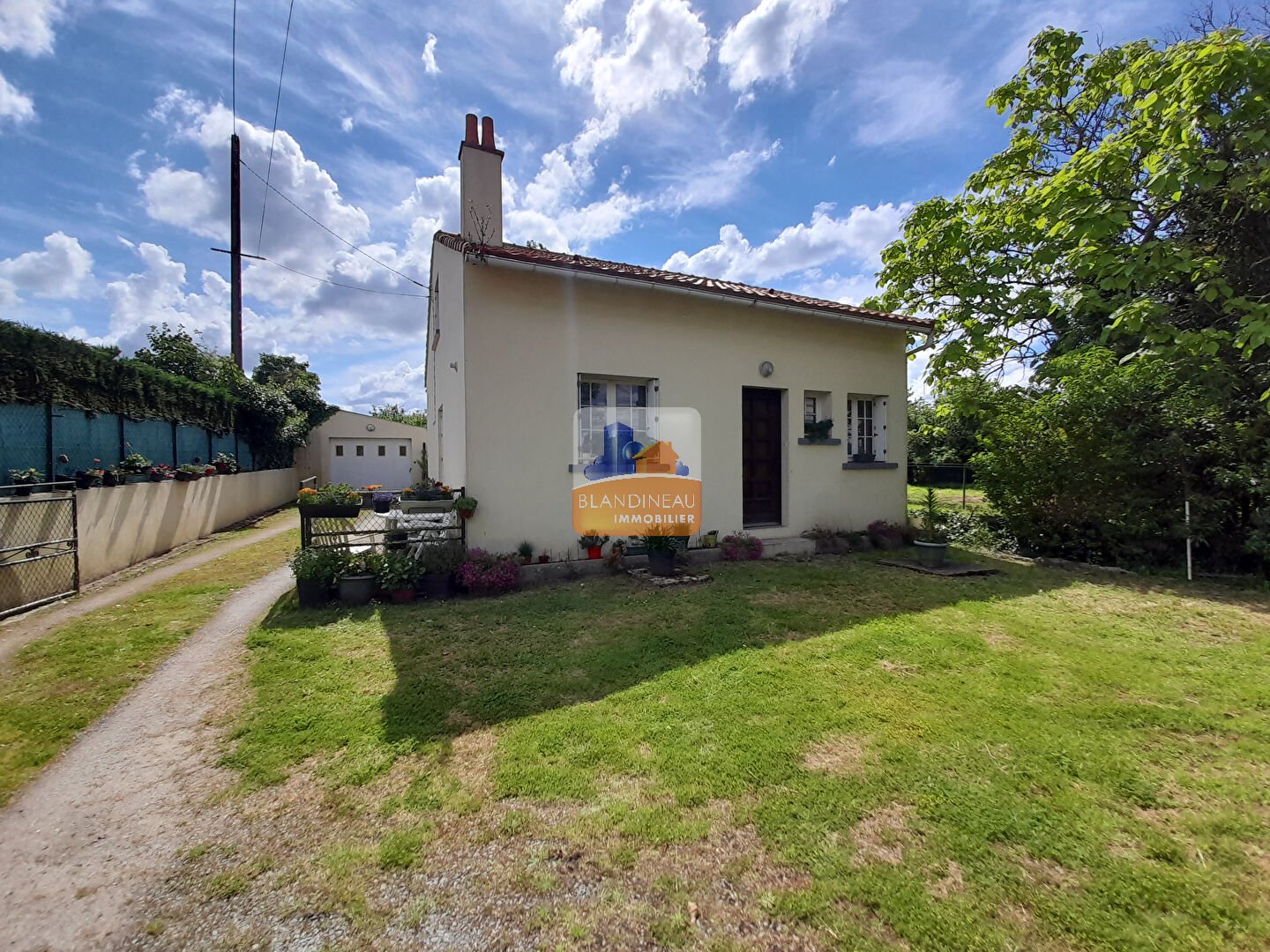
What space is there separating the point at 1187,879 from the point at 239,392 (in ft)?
64.6

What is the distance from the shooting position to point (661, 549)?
654cm

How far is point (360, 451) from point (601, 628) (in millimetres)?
21021

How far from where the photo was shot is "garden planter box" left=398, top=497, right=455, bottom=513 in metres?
6.02

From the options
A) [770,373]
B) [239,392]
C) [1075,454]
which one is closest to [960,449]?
[1075,454]

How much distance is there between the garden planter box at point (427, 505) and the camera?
19.8 feet

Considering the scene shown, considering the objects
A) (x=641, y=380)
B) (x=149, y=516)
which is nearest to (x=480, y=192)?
(x=641, y=380)

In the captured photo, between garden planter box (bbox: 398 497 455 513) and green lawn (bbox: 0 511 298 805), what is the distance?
7.42ft

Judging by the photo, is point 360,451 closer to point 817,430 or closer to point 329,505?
point 329,505

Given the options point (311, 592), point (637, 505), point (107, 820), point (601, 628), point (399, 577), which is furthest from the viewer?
point (637, 505)

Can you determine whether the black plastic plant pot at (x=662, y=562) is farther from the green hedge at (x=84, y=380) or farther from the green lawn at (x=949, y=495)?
the green hedge at (x=84, y=380)

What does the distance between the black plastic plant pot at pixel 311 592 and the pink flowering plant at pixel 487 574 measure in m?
1.44

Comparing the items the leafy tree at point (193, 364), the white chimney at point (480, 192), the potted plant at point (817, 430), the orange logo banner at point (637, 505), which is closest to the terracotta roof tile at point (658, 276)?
the white chimney at point (480, 192)

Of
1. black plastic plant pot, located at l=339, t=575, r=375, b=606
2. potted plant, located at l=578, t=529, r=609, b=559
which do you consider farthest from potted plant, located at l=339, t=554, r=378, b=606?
potted plant, located at l=578, t=529, r=609, b=559

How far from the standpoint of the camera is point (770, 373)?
8078 millimetres
